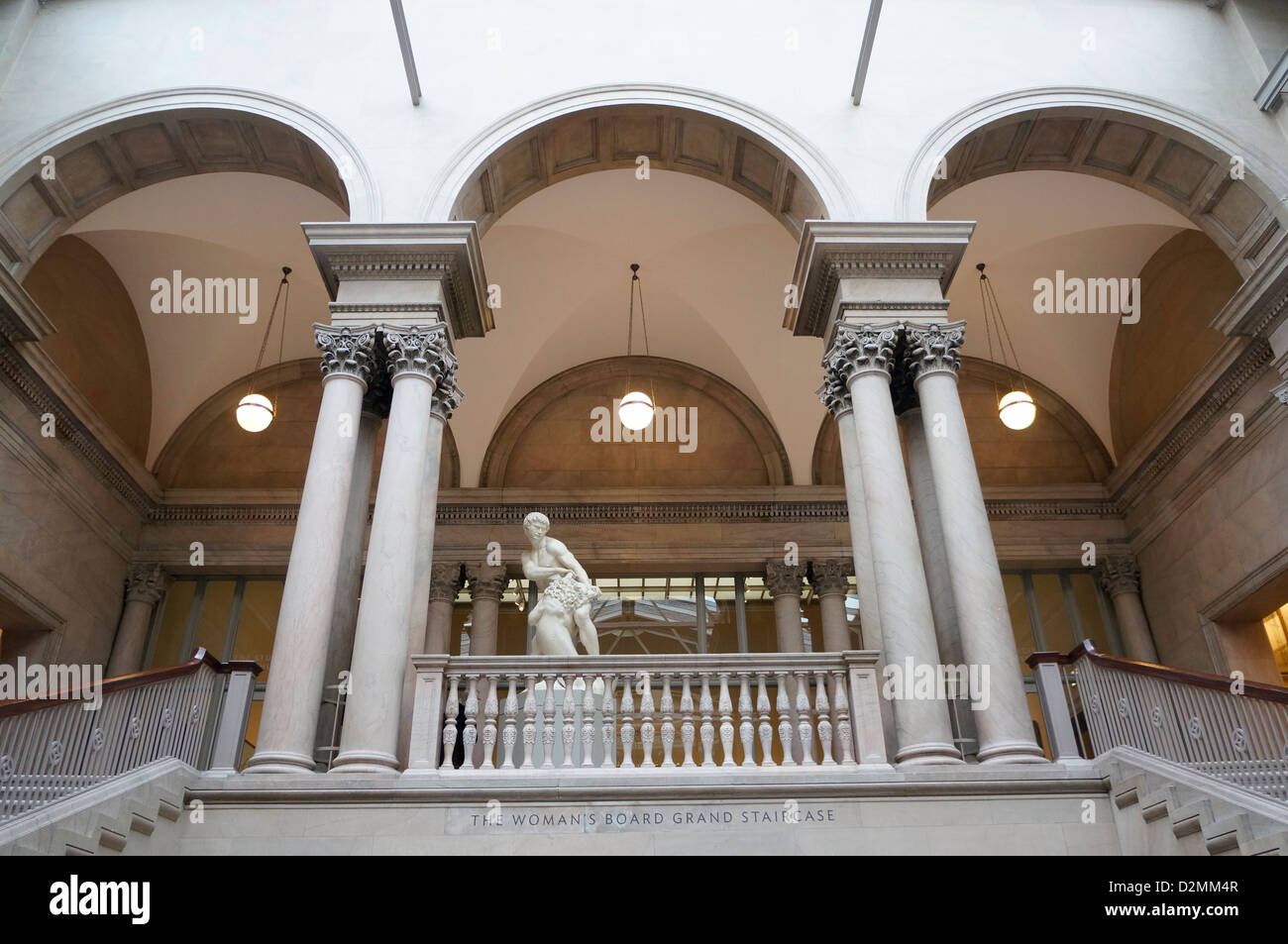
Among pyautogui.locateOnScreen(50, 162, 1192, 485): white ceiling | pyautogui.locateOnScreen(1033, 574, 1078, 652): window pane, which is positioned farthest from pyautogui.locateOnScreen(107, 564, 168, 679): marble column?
pyautogui.locateOnScreen(1033, 574, 1078, 652): window pane

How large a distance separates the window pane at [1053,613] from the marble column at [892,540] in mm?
7743

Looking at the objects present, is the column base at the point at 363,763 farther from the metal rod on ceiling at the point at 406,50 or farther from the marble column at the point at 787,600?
the marble column at the point at 787,600

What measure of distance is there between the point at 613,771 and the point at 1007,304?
11216 mm

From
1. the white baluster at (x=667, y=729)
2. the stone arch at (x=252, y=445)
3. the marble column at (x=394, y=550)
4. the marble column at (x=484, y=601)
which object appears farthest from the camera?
the stone arch at (x=252, y=445)

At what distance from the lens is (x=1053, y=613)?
1587 centimetres

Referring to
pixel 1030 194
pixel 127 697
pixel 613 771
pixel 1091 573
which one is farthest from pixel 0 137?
pixel 1091 573

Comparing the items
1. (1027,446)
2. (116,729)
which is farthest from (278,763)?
(1027,446)

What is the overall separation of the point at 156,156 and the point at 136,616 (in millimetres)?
7004

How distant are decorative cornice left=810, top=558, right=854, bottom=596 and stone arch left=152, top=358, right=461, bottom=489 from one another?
606 centimetres

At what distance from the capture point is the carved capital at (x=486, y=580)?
15.2m

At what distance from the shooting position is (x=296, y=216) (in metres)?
13.9

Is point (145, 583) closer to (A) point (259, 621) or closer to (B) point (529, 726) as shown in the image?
(A) point (259, 621)

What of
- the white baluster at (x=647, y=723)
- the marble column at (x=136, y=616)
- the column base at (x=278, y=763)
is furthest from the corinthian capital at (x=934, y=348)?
the marble column at (x=136, y=616)
